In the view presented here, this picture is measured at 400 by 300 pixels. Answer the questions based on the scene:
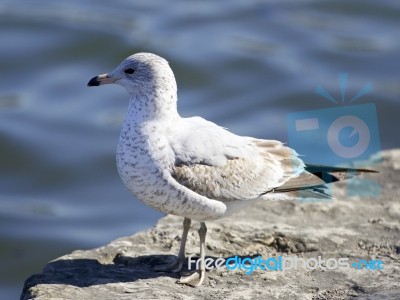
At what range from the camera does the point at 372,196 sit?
7.48m

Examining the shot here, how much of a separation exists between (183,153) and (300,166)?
95cm

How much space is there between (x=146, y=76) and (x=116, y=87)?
663 centimetres

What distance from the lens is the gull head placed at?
6160mm

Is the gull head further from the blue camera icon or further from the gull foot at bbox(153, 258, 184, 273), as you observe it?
the blue camera icon

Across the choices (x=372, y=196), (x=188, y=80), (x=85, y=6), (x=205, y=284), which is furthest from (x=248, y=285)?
(x=85, y=6)

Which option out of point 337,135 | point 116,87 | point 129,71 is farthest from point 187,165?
point 116,87

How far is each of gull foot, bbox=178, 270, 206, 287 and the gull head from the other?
1195mm

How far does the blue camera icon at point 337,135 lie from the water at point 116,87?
1.33 meters

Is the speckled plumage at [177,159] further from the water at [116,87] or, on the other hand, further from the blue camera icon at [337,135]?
the water at [116,87]

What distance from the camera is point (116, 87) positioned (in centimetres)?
1274

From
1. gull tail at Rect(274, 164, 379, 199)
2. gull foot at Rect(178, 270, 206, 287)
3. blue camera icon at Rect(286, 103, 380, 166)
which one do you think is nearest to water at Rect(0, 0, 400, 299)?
blue camera icon at Rect(286, 103, 380, 166)

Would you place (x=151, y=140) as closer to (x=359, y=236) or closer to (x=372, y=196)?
(x=359, y=236)

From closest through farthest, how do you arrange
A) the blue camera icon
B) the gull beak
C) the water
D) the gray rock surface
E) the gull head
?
the gray rock surface → the gull head → the gull beak → the blue camera icon → the water

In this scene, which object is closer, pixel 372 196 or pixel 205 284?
pixel 205 284
